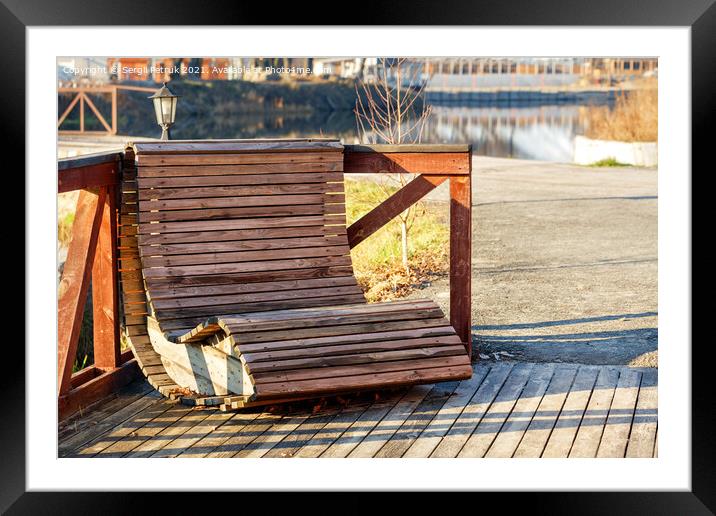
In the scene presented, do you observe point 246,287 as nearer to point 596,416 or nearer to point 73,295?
point 73,295

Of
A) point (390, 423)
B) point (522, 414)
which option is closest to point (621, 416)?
point (522, 414)

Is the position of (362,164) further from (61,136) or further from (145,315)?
(61,136)

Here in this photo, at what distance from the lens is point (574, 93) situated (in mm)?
58906

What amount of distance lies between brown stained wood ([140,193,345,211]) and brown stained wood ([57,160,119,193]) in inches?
9.3

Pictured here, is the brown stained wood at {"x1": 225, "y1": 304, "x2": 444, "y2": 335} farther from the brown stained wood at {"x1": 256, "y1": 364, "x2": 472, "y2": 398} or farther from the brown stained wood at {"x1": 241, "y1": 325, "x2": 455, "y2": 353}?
the brown stained wood at {"x1": 256, "y1": 364, "x2": 472, "y2": 398}

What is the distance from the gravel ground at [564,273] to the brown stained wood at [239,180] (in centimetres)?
148

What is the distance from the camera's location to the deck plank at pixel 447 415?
15.6 ft

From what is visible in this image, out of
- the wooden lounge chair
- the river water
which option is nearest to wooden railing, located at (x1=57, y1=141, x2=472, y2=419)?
the wooden lounge chair

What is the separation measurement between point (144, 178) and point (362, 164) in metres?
1.27

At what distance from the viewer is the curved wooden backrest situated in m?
5.70

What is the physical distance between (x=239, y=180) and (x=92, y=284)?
3.31ft

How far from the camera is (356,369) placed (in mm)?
5125
